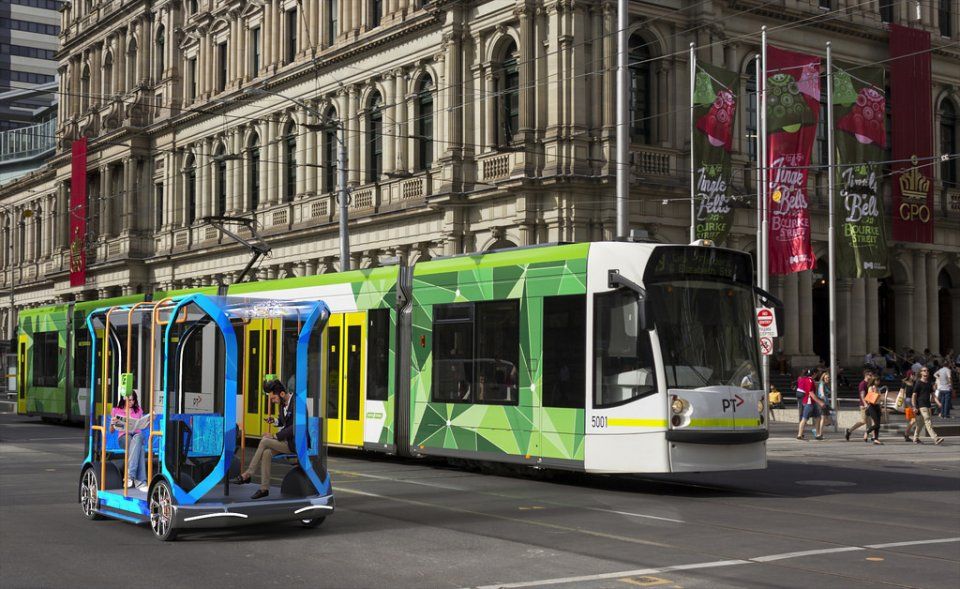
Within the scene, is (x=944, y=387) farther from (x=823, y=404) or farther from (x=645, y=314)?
(x=645, y=314)

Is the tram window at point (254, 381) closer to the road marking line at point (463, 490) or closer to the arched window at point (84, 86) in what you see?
the road marking line at point (463, 490)

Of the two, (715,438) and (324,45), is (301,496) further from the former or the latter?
(324,45)

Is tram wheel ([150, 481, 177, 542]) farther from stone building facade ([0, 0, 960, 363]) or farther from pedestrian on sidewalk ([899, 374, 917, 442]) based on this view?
stone building facade ([0, 0, 960, 363])

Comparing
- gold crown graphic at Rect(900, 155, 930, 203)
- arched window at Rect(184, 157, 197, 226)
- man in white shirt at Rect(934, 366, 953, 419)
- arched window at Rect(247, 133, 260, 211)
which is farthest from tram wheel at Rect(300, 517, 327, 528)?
arched window at Rect(184, 157, 197, 226)

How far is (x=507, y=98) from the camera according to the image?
39.8 metres

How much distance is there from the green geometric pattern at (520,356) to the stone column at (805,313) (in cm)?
2659

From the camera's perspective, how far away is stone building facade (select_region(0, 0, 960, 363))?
1489 inches

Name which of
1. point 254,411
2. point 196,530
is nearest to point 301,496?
point 196,530

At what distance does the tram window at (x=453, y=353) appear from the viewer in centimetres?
1897

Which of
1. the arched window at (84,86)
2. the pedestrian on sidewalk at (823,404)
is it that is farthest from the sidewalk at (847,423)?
the arched window at (84,86)

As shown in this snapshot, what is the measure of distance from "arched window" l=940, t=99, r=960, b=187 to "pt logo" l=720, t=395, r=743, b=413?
36.7m

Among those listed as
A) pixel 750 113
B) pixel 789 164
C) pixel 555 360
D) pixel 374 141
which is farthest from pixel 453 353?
pixel 374 141

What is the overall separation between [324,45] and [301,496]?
40127mm

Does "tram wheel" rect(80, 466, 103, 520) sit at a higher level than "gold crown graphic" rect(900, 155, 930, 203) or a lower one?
→ lower
